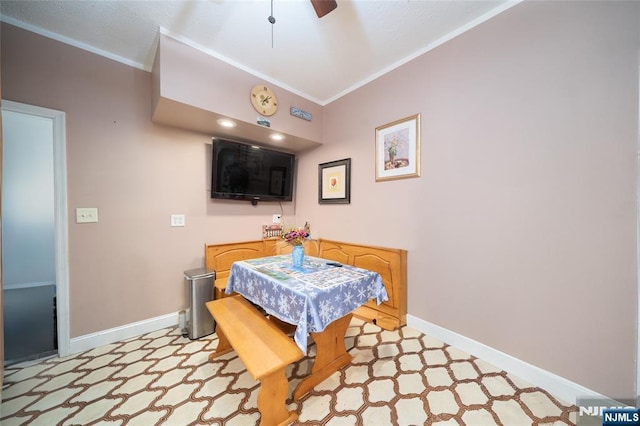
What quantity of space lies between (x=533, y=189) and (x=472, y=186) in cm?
37

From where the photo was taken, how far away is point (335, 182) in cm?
290

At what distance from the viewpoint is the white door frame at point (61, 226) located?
1.81 metres

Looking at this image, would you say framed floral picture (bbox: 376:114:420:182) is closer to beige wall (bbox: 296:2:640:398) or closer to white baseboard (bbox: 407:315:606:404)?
beige wall (bbox: 296:2:640:398)

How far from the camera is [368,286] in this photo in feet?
5.46

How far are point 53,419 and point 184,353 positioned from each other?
0.72m

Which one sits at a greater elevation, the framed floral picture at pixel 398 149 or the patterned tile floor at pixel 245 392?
the framed floral picture at pixel 398 149

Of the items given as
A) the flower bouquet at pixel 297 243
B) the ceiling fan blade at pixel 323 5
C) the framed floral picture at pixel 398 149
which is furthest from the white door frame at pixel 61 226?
the framed floral picture at pixel 398 149

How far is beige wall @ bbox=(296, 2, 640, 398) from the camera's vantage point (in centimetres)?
125

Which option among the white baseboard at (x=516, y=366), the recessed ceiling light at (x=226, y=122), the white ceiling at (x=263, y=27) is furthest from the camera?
the recessed ceiling light at (x=226, y=122)

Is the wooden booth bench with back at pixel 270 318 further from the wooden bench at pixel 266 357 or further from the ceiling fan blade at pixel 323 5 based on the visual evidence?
the ceiling fan blade at pixel 323 5

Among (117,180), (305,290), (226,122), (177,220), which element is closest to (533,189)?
(305,290)

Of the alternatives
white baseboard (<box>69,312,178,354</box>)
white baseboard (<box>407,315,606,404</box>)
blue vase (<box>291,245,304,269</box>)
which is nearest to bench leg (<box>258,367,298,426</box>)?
blue vase (<box>291,245,304,269</box>)

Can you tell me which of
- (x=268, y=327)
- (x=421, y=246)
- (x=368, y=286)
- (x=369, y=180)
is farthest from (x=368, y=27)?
(x=268, y=327)

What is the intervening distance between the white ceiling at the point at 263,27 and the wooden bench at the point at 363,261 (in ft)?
6.43
